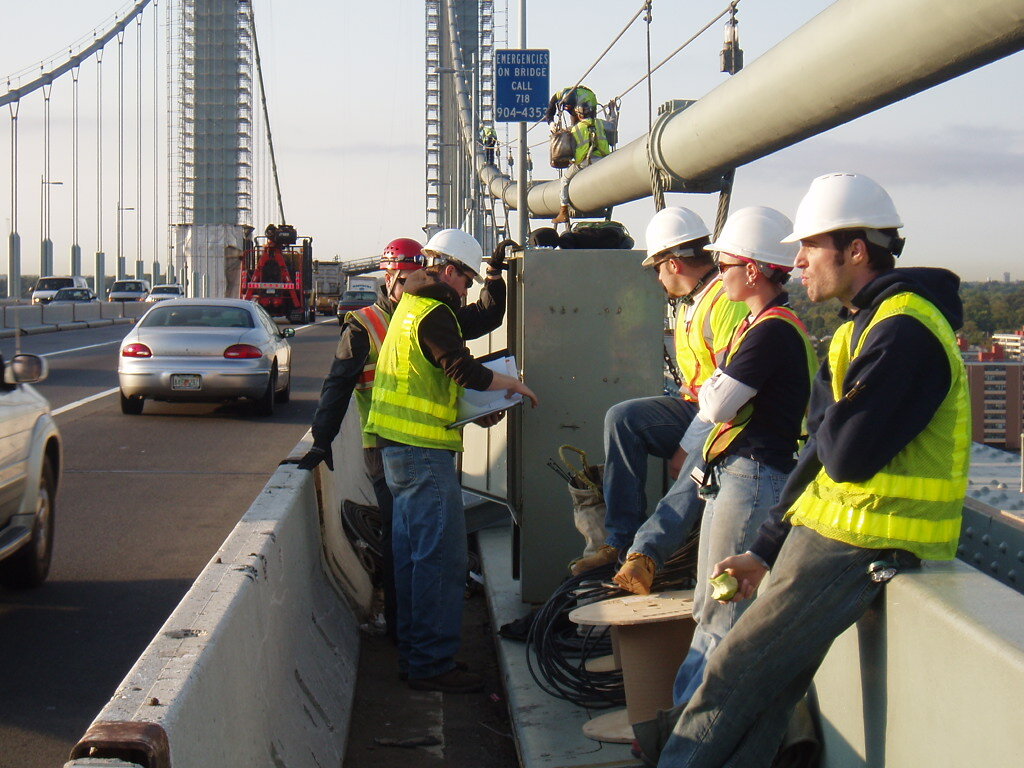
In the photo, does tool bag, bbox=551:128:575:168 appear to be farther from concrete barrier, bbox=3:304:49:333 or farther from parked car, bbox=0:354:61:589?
concrete barrier, bbox=3:304:49:333

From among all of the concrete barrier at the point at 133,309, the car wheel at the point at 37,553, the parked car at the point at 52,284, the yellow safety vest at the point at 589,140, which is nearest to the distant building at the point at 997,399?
the car wheel at the point at 37,553

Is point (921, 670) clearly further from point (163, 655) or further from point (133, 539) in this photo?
point (133, 539)

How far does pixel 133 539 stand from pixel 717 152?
5856 millimetres

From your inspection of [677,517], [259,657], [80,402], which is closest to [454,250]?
[677,517]

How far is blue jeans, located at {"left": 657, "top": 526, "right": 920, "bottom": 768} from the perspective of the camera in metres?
3.13

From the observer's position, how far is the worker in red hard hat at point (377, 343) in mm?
6316

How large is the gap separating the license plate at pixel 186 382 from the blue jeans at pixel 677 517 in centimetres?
1275

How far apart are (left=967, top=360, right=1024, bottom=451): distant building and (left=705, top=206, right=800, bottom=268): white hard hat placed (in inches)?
39.7

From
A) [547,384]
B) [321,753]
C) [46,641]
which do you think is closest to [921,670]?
[321,753]

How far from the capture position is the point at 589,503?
5789 millimetres

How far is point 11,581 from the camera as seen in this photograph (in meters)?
7.49

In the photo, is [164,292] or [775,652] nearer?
[775,652]

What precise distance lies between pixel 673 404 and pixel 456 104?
51.3 metres

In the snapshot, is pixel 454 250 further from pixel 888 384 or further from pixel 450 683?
pixel 888 384
